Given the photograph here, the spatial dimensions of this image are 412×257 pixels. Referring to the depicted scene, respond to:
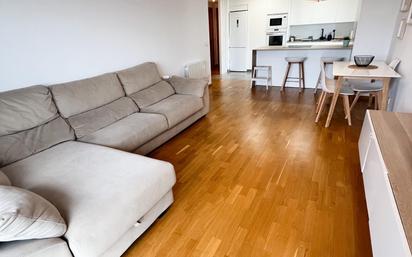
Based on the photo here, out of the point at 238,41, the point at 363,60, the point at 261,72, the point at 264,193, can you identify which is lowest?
the point at 264,193

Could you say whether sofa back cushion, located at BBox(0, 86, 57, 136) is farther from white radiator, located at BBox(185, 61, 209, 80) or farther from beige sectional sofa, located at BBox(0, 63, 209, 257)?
white radiator, located at BBox(185, 61, 209, 80)

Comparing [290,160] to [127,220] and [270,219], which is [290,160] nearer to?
[270,219]

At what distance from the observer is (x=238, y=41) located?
23.3 ft

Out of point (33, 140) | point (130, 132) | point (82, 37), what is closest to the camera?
point (33, 140)

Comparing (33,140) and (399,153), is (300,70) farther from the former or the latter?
(33,140)

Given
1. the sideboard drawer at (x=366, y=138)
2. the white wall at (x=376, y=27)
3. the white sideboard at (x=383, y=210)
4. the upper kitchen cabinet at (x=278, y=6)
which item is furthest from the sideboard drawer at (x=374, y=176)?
the upper kitchen cabinet at (x=278, y=6)

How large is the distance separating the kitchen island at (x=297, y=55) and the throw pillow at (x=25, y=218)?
4.95m

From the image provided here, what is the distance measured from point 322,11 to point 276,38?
126 cm

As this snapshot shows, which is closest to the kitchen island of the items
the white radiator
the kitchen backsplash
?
the white radiator

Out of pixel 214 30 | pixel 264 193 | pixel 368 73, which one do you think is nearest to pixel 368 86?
pixel 368 73

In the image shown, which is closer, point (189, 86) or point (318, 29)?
point (189, 86)

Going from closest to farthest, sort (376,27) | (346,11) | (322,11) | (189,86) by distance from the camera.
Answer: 1. (189,86)
2. (376,27)
3. (346,11)
4. (322,11)

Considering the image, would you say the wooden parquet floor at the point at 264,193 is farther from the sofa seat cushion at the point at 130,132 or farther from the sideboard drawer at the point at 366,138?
the sofa seat cushion at the point at 130,132

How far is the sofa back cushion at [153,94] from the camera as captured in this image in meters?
2.99
